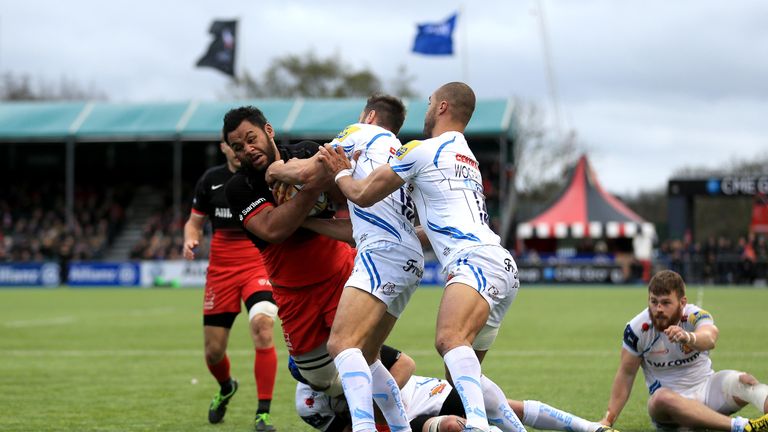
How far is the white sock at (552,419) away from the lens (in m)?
7.28

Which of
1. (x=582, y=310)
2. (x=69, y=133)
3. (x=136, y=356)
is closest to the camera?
(x=136, y=356)

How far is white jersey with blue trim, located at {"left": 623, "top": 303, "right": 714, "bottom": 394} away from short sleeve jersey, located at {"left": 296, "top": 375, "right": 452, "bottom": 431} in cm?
177

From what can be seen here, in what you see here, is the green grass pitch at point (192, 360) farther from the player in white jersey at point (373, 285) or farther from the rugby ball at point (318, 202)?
the rugby ball at point (318, 202)

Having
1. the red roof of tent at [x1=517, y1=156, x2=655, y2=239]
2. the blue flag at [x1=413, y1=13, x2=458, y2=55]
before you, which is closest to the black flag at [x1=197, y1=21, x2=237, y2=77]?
the blue flag at [x1=413, y1=13, x2=458, y2=55]

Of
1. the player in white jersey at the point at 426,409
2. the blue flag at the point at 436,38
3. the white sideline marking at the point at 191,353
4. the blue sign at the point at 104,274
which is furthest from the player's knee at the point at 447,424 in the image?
the blue flag at the point at 436,38

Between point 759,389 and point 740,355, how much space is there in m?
6.41

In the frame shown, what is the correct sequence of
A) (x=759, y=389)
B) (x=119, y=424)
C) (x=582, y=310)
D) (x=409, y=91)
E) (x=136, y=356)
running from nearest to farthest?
1. (x=759, y=389)
2. (x=119, y=424)
3. (x=136, y=356)
4. (x=582, y=310)
5. (x=409, y=91)

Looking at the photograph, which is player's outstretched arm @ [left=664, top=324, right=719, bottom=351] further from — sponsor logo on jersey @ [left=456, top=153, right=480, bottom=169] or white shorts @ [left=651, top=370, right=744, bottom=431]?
sponsor logo on jersey @ [left=456, top=153, right=480, bottom=169]

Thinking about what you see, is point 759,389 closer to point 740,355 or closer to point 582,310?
point 740,355

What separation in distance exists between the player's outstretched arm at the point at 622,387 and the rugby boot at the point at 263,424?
274 cm

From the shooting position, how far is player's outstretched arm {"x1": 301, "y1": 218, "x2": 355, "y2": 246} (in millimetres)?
7172

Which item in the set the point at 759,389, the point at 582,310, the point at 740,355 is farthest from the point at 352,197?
the point at 582,310

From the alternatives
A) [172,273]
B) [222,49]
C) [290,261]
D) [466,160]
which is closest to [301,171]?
[290,261]

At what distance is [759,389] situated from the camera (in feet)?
26.7
